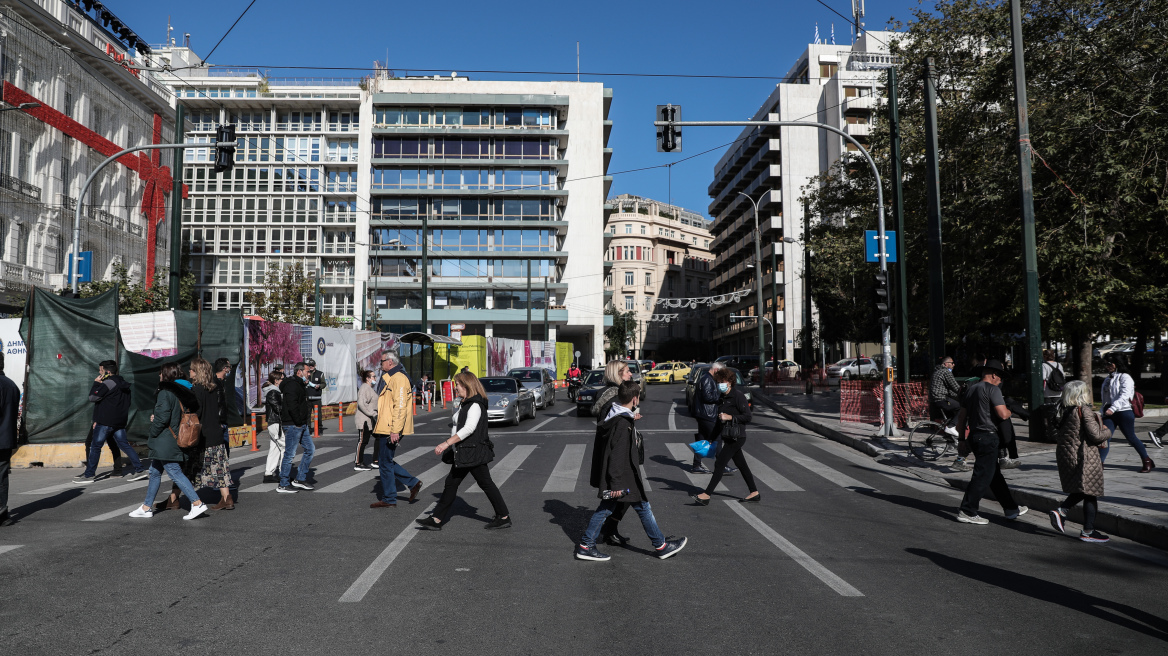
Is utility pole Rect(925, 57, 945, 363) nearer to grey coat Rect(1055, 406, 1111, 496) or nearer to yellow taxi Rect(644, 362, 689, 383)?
grey coat Rect(1055, 406, 1111, 496)

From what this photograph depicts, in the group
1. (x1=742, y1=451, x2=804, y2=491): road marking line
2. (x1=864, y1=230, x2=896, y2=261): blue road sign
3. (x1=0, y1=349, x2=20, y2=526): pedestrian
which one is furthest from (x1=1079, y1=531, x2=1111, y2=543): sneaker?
(x1=0, y1=349, x2=20, y2=526): pedestrian

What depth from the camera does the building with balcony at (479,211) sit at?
6394 cm

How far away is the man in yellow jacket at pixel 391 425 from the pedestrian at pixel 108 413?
14.8 ft

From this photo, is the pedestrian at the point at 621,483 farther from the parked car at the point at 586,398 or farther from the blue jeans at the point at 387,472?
the parked car at the point at 586,398

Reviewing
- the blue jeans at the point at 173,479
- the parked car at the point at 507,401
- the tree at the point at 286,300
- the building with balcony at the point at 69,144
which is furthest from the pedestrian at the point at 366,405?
the tree at the point at 286,300

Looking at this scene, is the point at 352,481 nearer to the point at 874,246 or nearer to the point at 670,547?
the point at 670,547

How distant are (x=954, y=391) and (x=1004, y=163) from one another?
367 inches

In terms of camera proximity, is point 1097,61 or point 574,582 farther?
point 1097,61

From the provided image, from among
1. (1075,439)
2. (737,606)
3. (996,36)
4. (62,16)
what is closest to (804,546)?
(737,606)

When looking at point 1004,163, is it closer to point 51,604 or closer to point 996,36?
point 996,36

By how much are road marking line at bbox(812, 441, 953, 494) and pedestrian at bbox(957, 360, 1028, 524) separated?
2053 mm

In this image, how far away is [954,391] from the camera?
42.8 feet

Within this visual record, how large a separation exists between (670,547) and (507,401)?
582 inches

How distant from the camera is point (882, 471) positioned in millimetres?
12000
